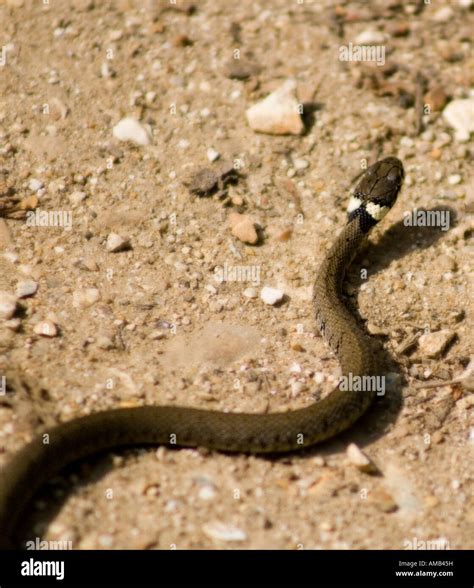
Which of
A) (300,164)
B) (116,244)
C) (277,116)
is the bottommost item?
(116,244)

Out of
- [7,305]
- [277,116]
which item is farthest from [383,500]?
[277,116]

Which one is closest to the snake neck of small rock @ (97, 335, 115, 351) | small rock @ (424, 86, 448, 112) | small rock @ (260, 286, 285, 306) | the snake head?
the snake head

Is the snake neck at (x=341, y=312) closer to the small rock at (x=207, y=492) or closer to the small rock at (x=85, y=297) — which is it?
the small rock at (x=207, y=492)

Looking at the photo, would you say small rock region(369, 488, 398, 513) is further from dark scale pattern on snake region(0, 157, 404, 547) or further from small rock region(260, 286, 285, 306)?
small rock region(260, 286, 285, 306)

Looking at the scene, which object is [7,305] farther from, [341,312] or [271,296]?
[341,312]

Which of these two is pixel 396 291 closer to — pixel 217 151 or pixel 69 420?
pixel 217 151

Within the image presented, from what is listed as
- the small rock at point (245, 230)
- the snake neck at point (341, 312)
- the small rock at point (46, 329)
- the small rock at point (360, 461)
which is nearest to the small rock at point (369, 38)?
the snake neck at point (341, 312)
